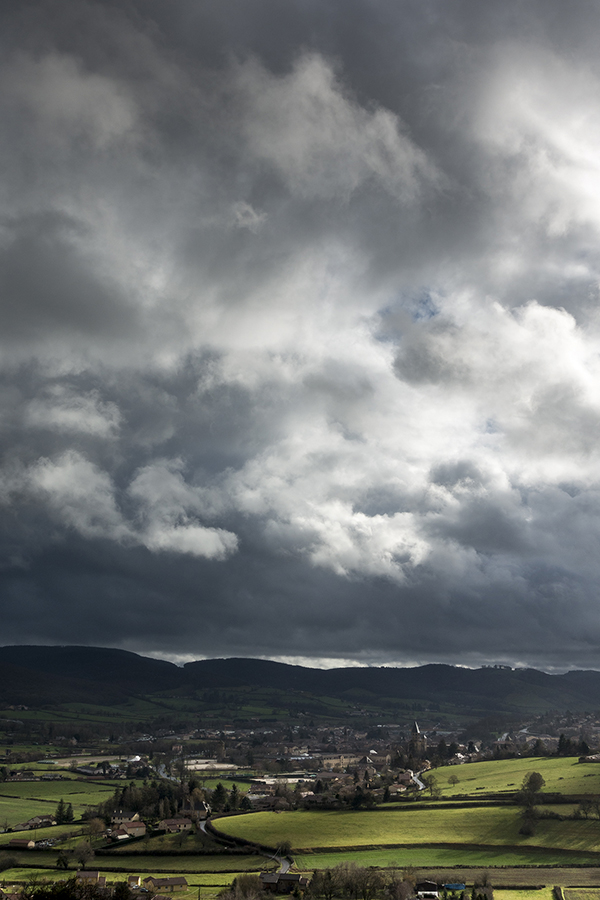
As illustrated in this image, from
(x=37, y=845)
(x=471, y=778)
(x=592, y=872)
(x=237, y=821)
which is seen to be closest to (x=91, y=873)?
(x=37, y=845)

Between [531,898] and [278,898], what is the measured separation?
33.5m

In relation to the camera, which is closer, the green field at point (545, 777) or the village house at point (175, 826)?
the village house at point (175, 826)

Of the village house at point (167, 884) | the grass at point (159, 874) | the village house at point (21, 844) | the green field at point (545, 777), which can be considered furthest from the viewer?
the green field at point (545, 777)

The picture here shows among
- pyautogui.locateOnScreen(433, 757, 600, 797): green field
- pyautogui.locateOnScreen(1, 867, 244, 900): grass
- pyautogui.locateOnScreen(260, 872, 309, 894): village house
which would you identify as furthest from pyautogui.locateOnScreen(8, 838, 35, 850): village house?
pyautogui.locateOnScreen(433, 757, 600, 797): green field

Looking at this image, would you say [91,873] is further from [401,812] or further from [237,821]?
[401,812]

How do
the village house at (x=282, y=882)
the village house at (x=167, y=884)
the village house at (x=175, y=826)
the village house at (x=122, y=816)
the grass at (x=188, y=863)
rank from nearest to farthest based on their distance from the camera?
the village house at (x=282, y=882), the village house at (x=167, y=884), the grass at (x=188, y=863), the village house at (x=175, y=826), the village house at (x=122, y=816)

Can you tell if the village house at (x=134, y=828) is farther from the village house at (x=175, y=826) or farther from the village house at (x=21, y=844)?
the village house at (x=21, y=844)

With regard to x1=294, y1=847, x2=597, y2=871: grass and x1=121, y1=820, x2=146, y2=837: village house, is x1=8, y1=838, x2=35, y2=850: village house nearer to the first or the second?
x1=121, y1=820, x2=146, y2=837: village house

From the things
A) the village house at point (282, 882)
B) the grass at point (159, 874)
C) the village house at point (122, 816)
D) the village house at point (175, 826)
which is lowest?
the village house at point (122, 816)

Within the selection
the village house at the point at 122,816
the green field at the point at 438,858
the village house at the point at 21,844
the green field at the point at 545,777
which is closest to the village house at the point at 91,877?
the village house at the point at 21,844

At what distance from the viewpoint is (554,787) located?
156875 mm

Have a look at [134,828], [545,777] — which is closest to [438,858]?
[134,828]

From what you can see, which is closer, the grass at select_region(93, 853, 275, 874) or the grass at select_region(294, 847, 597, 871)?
the grass at select_region(294, 847, 597, 871)

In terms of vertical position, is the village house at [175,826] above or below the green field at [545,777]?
below
